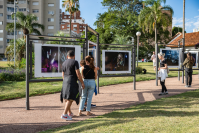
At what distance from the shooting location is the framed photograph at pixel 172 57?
39.3 feet

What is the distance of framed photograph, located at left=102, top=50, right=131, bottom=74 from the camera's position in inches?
355

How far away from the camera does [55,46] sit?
20.7 ft

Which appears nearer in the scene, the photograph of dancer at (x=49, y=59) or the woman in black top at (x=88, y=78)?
the woman in black top at (x=88, y=78)

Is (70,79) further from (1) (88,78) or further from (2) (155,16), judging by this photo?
(2) (155,16)

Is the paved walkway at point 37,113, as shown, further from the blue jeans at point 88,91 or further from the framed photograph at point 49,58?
the framed photograph at point 49,58

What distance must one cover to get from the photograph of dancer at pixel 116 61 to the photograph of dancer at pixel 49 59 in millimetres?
3190

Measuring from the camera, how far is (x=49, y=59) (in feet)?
20.6

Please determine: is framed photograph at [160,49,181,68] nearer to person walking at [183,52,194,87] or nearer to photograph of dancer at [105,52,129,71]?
person walking at [183,52,194,87]

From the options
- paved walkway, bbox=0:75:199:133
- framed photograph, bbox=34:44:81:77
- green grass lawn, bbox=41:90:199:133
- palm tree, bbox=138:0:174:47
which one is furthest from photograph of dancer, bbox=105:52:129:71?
palm tree, bbox=138:0:174:47

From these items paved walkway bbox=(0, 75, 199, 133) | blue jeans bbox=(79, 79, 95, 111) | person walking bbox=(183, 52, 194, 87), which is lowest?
paved walkway bbox=(0, 75, 199, 133)

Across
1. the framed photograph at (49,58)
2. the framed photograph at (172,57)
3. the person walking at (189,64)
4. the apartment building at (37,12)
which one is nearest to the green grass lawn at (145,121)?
the framed photograph at (49,58)

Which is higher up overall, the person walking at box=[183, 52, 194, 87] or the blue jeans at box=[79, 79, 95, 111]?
the person walking at box=[183, 52, 194, 87]

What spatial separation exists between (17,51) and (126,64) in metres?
16.3

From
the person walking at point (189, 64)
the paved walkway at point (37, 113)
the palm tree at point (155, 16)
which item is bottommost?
the paved walkway at point (37, 113)
